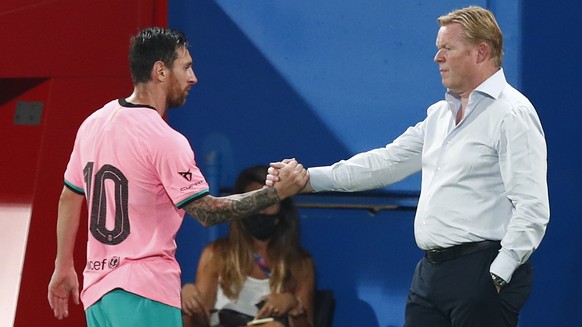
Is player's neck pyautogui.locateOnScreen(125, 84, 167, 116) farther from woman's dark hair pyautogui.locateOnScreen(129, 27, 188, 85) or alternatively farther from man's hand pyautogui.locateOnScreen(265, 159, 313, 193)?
man's hand pyautogui.locateOnScreen(265, 159, 313, 193)

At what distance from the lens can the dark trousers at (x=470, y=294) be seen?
4430mm

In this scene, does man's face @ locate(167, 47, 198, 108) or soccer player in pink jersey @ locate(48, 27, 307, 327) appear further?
man's face @ locate(167, 47, 198, 108)

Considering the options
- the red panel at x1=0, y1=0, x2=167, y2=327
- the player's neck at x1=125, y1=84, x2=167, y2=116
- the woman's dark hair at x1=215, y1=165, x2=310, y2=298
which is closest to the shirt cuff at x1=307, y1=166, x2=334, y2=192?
the woman's dark hair at x1=215, y1=165, x2=310, y2=298

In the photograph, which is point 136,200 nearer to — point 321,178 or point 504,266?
point 321,178

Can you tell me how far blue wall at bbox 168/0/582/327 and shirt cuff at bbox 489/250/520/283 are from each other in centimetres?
169

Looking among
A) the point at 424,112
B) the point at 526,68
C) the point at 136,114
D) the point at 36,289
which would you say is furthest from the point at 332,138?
the point at 136,114

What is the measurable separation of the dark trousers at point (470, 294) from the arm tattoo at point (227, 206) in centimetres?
72

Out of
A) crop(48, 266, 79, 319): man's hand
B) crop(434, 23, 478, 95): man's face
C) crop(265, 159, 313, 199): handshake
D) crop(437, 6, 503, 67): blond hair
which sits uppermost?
crop(437, 6, 503, 67): blond hair

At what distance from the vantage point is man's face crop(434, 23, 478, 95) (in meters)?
4.63

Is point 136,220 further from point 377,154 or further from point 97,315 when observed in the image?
point 377,154

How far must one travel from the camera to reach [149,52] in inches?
175

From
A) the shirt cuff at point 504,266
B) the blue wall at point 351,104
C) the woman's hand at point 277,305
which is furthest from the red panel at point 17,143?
Result: the shirt cuff at point 504,266

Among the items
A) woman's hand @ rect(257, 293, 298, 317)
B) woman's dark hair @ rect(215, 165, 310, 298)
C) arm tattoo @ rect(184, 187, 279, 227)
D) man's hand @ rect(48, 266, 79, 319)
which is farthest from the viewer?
woman's dark hair @ rect(215, 165, 310, 298)

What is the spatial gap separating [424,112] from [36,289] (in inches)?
93.2
